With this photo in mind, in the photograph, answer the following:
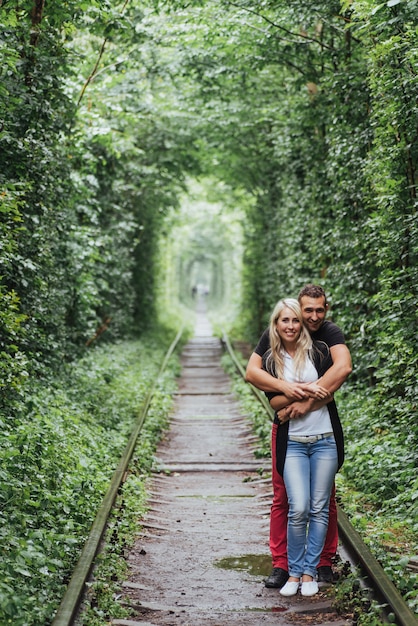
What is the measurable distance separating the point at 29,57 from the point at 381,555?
6693 mm

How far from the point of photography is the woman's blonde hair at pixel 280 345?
193 inches

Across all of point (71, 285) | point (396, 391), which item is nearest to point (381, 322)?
point (396, 391)

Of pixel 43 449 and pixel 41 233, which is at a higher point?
pixel 41 233

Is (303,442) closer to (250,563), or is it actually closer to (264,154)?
(250,563)

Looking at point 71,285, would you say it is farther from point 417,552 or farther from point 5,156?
point 417,552

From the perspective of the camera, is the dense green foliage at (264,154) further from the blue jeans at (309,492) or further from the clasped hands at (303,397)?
the clasped hands at (303,397)

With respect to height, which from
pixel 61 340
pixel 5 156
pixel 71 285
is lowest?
pixel 61 340

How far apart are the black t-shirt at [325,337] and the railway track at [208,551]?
1497 millimetres

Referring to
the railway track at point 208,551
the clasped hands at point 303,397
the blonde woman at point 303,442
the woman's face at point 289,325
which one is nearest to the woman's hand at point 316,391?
the clasped hands at point 303,397

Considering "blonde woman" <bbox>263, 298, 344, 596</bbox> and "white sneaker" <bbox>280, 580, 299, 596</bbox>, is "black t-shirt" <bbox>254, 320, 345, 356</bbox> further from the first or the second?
"white sneaker" <bbox>280, 580, 299, 596</bbox>

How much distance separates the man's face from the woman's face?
0.14 meters

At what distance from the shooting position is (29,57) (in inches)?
342

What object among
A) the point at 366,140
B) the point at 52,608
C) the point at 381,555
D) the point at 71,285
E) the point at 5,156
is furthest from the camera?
the point at 71,285

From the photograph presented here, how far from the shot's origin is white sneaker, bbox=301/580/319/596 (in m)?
4.89
